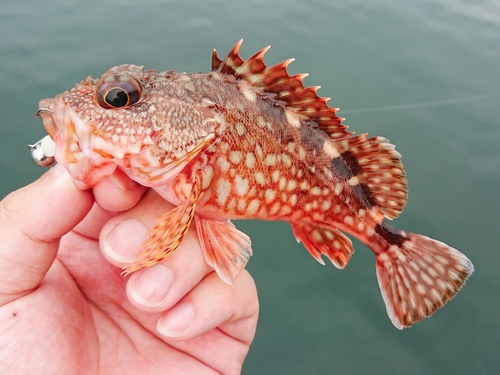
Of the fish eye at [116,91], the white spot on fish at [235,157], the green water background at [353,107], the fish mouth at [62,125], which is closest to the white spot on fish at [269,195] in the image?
the white spot on fish at [235,157]

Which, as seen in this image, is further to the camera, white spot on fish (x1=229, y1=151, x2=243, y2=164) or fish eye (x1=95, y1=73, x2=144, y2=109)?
white spot on fish (x1=229, y1=151, x2=243, y2=164)

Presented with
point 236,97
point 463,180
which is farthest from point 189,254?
point 463,180

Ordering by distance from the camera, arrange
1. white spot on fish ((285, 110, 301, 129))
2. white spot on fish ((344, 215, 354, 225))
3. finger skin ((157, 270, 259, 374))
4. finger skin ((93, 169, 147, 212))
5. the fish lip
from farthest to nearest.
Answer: white spot on fish ((344, 215, 354, 225))
white spot on fish ((285, 110, 301, 129))
finger skin ((157, 270, 259, 374))
finger skin ((93, 169, 147, 212))
the fish lip

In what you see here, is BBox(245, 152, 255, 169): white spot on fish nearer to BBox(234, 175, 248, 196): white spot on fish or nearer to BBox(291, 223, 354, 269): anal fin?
BBox(234, 175, 248, 196): white spot on fish

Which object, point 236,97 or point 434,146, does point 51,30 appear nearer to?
point 236,97

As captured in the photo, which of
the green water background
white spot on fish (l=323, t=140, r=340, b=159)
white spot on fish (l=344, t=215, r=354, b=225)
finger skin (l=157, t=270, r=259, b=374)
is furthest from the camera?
the green water background

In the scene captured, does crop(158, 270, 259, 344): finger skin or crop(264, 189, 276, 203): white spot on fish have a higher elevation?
crop(264, 189, 276, 203): white spot on fish


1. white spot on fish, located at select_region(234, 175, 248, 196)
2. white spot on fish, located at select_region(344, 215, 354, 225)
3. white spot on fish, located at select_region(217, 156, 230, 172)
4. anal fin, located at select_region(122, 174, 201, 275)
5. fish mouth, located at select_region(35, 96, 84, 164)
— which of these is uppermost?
fish mouth, located at select_region(35, 96, 84, 164)

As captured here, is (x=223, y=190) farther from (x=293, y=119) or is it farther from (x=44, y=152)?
(x=44, y=152)

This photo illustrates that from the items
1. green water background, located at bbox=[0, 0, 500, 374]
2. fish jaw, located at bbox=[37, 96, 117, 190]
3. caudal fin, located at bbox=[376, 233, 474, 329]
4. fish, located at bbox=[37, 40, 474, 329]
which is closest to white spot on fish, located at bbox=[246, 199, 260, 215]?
fish, located at bbox=[37, 40, 474, 329]
